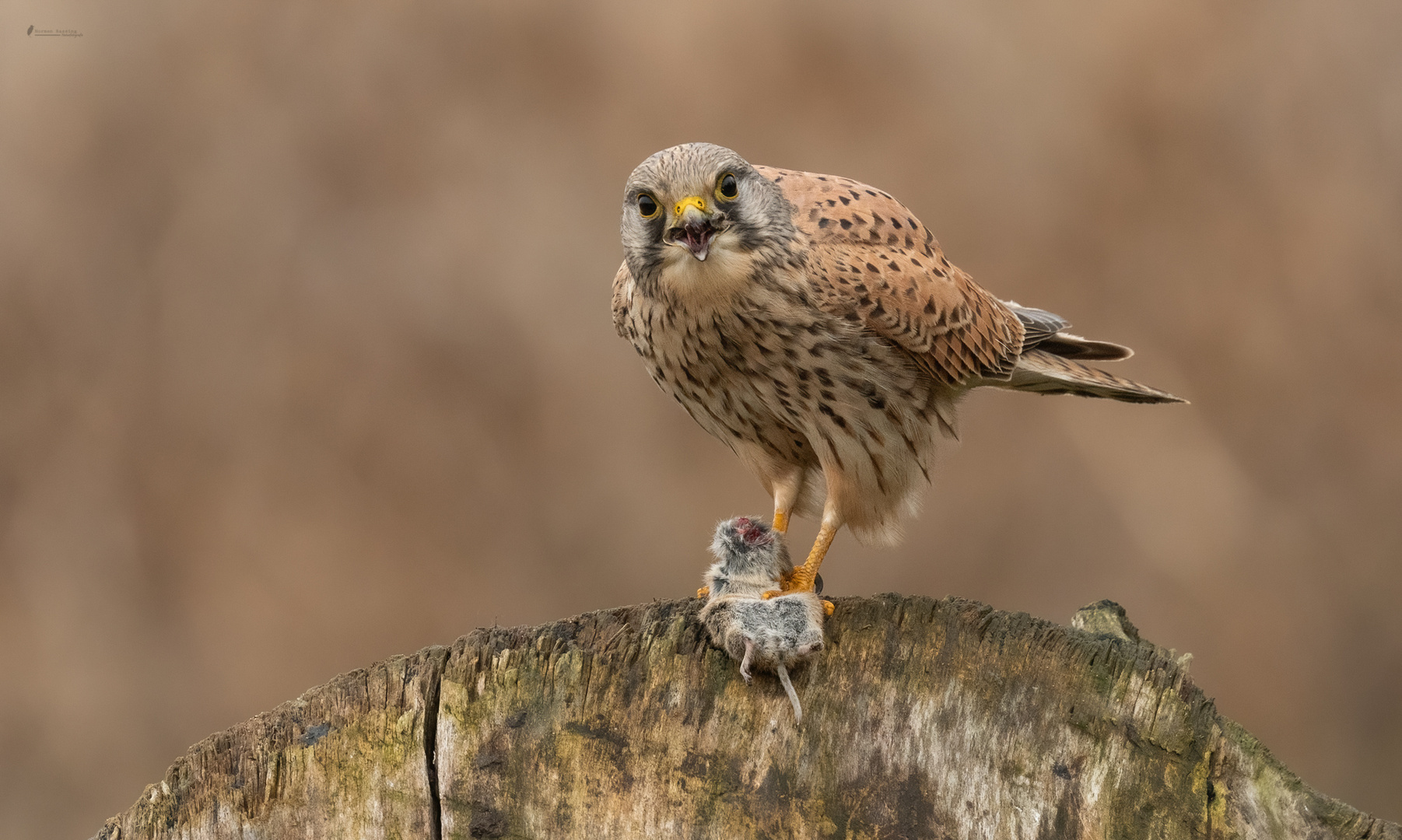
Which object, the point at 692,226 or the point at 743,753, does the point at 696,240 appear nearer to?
the point at 692,226

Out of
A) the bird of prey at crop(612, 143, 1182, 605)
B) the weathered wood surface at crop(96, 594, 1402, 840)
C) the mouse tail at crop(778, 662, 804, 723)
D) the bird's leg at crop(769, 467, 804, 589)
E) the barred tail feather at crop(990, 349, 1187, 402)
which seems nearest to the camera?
the weathered wood surface at crop(96, 594, 1402, 840)

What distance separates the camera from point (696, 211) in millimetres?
1962

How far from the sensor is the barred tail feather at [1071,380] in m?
2.79

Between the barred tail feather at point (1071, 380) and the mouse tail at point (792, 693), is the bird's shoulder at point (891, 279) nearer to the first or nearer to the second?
the barred tail feather at point (1071, 380)

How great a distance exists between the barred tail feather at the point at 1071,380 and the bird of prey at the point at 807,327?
0.04 meters

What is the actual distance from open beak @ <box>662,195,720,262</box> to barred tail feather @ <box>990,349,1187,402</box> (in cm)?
105

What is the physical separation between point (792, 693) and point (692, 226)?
0.81m

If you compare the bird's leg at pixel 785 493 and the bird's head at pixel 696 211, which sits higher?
the bird's head at pixel 696 211

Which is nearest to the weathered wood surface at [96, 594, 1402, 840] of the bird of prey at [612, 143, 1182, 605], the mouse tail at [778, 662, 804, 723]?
the mouse tail at [778, 662, 804, 723]

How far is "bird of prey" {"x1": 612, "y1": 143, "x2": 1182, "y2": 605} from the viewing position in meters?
2.08

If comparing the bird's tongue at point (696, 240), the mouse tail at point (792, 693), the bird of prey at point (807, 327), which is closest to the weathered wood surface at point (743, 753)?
the mouse tail at point (792, 693)

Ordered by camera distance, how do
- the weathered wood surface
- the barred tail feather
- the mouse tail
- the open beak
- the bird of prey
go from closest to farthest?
the weathered wood surface, the mouse tail, the open beak, the bird of prey, the barred tail feather

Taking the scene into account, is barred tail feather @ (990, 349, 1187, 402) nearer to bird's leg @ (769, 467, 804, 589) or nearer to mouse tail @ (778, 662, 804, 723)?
bird's leg @ (769, 467, 804, 589)

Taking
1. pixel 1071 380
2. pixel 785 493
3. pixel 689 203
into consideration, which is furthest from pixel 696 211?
pixel 1071 380
